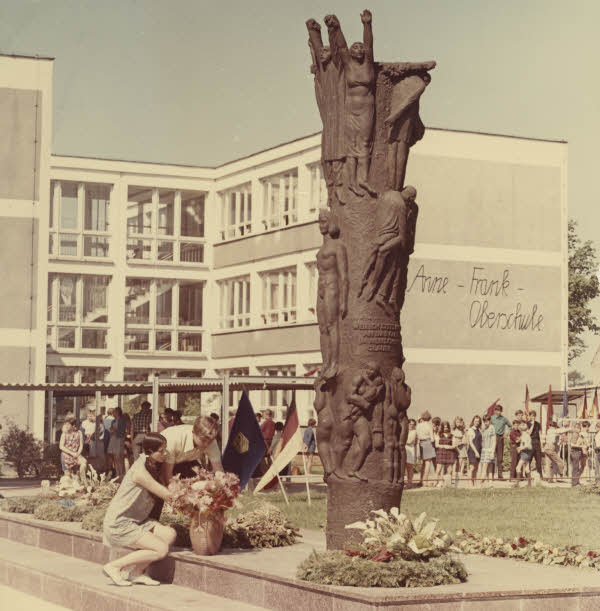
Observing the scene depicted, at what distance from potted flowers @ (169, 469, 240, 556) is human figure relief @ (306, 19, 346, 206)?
112 inches

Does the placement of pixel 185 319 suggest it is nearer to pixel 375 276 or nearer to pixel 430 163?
pixel 430 163

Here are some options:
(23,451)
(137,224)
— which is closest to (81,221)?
(137,224)

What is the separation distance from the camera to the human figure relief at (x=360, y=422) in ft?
43.9

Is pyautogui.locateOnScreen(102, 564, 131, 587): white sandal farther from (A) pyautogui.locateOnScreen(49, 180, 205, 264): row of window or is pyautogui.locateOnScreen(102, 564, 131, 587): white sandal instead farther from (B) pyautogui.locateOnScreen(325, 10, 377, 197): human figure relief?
(A) pyautogui.locateOnScreen(49, 180, 205, 264): row of window

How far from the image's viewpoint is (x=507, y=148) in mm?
51344

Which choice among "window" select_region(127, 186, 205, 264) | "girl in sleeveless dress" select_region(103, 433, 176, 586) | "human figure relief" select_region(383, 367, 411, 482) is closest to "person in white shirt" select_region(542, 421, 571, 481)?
"human figure relief" select_region(383, 367, 411, 482)

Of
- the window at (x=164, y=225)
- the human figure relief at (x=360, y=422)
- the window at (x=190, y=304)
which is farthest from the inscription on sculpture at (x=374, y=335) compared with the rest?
the window at (x=190, y=304)

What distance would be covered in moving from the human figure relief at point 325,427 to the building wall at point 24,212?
104 ft

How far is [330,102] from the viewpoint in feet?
45.4

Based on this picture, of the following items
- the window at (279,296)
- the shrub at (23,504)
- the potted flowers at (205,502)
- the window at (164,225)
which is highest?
the window at (164,225)

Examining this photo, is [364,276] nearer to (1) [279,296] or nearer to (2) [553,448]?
(2) [553,448]

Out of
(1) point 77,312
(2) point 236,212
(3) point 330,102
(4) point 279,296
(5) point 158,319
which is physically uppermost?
(2) point 236,212

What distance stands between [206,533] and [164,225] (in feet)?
153

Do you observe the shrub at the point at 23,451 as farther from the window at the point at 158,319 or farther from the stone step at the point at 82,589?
the stone step at the point at 82,589
